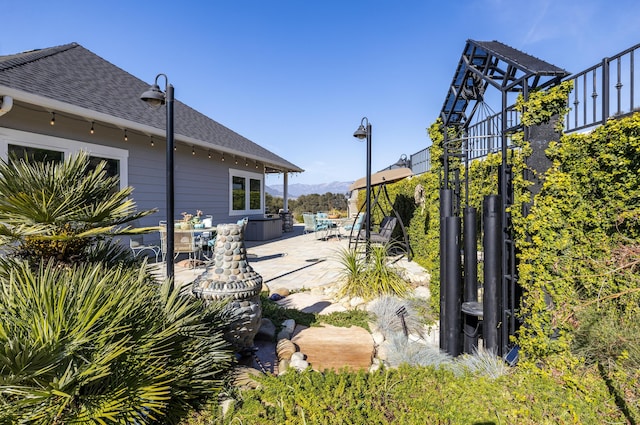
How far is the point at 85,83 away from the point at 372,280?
775cm

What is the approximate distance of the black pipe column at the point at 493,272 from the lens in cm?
282

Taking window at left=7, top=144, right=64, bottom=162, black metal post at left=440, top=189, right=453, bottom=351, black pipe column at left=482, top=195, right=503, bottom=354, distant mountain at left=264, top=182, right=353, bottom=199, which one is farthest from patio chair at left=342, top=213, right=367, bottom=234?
window at left=7, top=144, right=64, bottom=162

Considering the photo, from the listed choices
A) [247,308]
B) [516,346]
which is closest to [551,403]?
[516,346]

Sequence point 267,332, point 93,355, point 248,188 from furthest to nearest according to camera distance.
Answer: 1. point 248,188
2. point 267,332
3. point 93,355

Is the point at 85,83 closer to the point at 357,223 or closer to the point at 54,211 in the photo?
the point at 54,211

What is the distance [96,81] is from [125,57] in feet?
10.8

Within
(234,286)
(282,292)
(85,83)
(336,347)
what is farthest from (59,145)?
(336,347)

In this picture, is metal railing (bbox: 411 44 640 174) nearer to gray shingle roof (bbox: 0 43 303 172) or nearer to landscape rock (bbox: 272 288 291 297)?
landscape rock (bbox: 272 288 291 297)

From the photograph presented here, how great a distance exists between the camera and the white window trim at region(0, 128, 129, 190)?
5520mm

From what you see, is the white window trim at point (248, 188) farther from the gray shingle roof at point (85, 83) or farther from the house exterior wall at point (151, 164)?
the gray shingle roof at point (85, 83)

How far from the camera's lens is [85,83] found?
7.52 meters

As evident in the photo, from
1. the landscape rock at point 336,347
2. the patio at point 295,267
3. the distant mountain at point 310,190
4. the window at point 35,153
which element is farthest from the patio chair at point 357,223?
the window at point 35,153

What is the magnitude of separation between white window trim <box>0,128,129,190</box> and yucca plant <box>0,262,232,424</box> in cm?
344

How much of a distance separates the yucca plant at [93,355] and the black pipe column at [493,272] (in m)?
2.26
